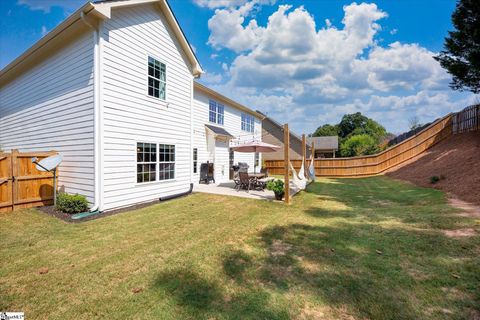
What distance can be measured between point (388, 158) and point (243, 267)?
18557 mm

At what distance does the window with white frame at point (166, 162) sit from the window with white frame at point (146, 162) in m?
0.27

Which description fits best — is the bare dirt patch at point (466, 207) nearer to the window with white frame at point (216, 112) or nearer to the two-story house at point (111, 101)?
the two-story house at point (111, 101)

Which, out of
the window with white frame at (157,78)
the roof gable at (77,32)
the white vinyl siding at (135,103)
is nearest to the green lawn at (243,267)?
the white vinyl siding at (135,103)

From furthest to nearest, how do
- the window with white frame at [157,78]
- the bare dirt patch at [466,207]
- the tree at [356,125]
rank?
the tree at [356,125], the window with white frame at [157,78], the bare dirt patch at [466,207]

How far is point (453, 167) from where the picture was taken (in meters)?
11.2

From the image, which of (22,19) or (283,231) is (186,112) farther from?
(22,19)

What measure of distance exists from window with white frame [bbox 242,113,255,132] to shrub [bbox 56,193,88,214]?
13.5 m

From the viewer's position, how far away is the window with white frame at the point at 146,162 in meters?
7.73

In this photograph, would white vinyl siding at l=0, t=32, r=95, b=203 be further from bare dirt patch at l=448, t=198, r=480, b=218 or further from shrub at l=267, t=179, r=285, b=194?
bare dirt patch at l=448, t=198, r=480, b=218

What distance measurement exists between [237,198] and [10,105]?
486 inches

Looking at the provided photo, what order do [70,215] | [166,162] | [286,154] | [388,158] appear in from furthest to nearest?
[388,158] → [166,162] → [286,154] → [70,215]

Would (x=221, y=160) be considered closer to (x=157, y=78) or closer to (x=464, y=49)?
(x=157, y=78)

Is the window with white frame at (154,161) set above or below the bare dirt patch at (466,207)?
above

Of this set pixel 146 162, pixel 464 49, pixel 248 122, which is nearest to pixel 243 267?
pixel 146 162
